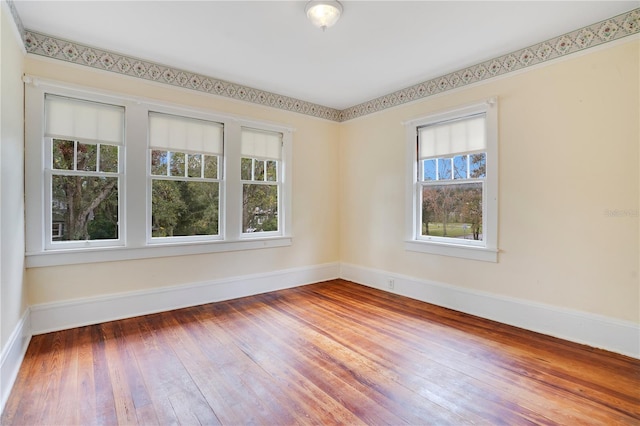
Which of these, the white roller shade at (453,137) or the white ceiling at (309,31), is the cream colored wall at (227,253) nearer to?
the white ceiling at (309,31)

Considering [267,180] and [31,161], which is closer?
[31,161]

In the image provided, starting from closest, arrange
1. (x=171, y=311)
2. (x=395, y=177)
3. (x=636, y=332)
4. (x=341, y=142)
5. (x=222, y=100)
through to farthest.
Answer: (x=636, y=332), (x=171, y=311), (x=222, y=100), (x=395, y=177), (x=341, y=142)

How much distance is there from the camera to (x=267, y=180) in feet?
15.3

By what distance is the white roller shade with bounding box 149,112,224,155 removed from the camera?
12.1ft

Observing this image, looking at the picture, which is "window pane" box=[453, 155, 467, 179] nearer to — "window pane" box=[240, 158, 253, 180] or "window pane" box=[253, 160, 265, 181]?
"window pane" box=[253, 160, 265, 181]

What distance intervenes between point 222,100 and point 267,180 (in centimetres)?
123

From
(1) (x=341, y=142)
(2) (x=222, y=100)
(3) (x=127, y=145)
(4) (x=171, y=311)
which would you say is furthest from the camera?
(1) (x=341, y=142)

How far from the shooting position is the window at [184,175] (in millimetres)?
3715

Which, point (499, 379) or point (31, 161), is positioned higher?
point (31, 161)

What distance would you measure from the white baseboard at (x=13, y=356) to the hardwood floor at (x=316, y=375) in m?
0.05

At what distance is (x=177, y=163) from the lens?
387 cm

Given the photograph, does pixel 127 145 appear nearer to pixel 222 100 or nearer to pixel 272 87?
pixel 222 100

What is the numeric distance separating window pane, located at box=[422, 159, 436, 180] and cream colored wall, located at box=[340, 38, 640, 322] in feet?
2.20

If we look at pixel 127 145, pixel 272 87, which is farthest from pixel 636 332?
pixel 127 145
